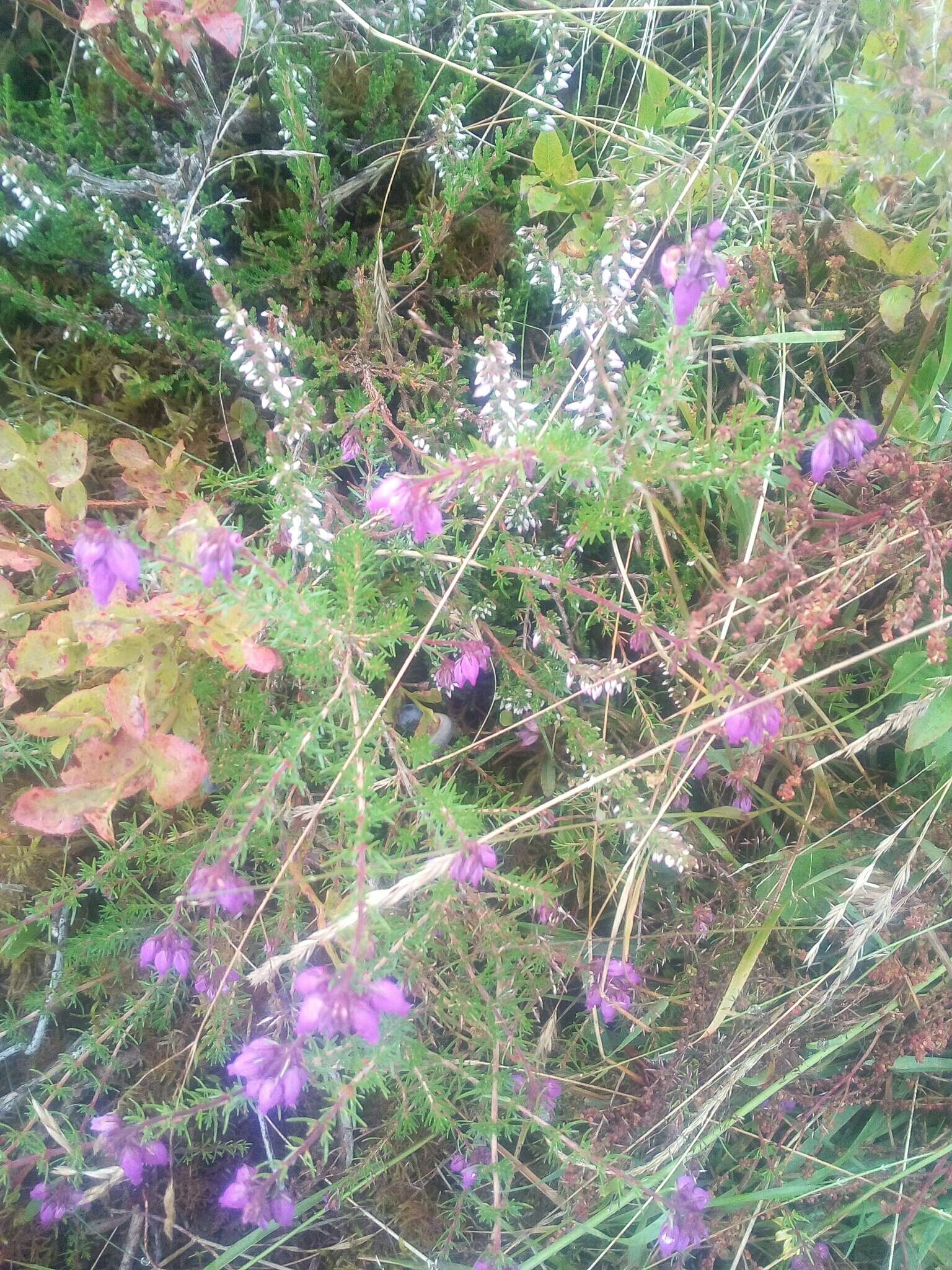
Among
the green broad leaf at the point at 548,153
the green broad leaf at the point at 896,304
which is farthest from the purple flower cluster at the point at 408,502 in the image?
the green broad leaf at the point at 896,304

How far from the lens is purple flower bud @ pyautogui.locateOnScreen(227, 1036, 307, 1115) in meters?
1.51

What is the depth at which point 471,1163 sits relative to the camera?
6.80 ft

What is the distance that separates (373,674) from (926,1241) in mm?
2041

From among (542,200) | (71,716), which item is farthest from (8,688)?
(542,200)

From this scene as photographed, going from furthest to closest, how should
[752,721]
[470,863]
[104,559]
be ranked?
[752,721], [470,863], [104,559]

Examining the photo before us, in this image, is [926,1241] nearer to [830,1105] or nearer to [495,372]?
[830,1105]

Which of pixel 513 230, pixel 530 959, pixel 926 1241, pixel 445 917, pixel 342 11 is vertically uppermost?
pixel 342 11

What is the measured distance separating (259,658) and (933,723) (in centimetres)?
159

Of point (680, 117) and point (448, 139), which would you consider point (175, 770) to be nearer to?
point (448, 139)

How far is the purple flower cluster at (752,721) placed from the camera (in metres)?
1.68

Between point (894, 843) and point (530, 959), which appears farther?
point (894, 843)

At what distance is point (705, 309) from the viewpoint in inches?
77.3

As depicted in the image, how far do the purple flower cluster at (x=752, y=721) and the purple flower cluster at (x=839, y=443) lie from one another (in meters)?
0.48

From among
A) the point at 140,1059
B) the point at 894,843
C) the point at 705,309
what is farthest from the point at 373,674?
the point at 894,843
